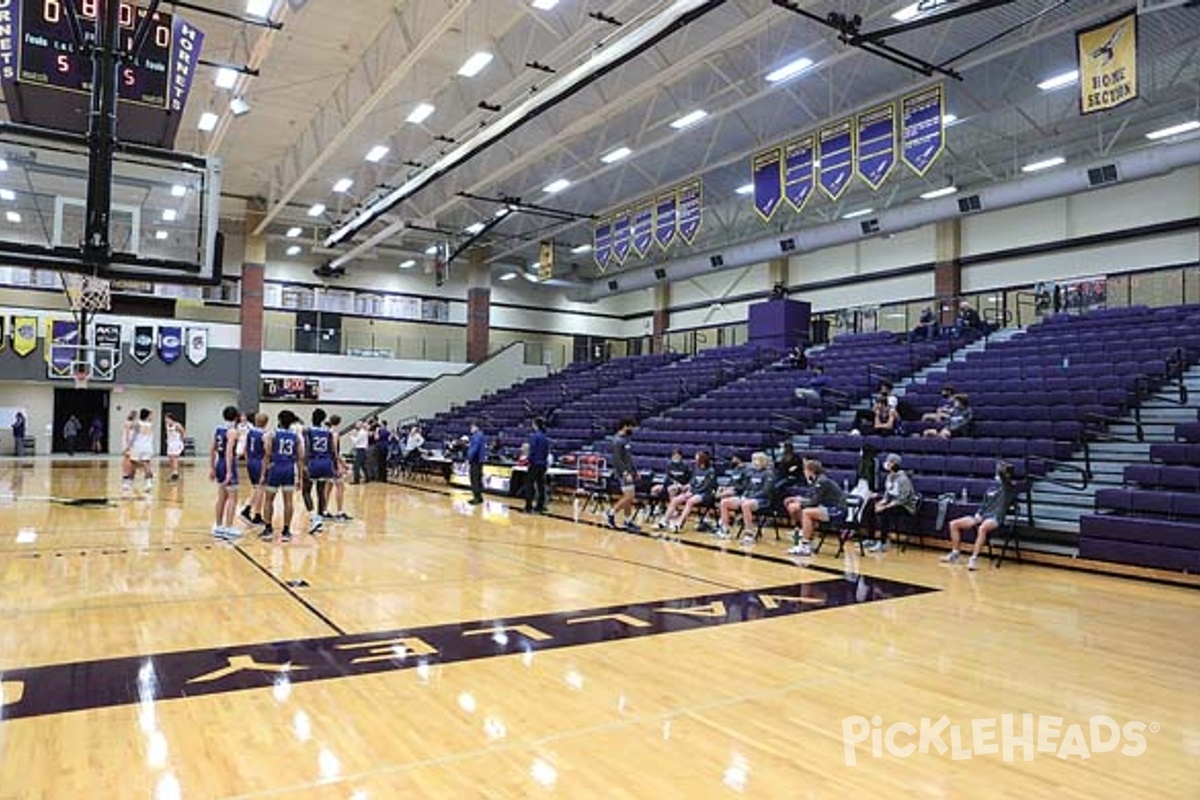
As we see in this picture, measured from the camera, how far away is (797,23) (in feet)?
42.2

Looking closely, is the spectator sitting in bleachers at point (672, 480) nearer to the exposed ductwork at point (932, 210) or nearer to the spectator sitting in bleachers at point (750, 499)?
the spectator sitting in bleachers at point (750, 499)

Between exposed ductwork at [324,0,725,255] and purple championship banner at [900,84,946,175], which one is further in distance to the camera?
purple championship banner at [900,84,946,175]

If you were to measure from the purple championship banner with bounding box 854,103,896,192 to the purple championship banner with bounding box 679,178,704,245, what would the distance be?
3840mm

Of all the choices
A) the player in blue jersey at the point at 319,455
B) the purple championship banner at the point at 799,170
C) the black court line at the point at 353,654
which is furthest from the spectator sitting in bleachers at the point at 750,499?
the purple championship banner at the point at 799,170

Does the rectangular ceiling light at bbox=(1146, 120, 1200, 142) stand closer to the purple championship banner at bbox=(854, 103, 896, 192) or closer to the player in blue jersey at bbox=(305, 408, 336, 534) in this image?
the purple championship banner at bbox=(854, 103, 896, 192)

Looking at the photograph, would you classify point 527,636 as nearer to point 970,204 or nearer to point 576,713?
point 576,713

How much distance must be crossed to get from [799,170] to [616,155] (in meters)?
4.88

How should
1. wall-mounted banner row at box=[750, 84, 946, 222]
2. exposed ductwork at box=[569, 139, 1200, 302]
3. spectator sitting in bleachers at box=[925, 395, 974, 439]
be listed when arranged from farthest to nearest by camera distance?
exposed ductwork at box=[569, 139, 1200, 302], wall-mounted banner row at box=[750, 84, 946, 222], spectator sitting in bleachers at box=[925, 395, 974, 439]

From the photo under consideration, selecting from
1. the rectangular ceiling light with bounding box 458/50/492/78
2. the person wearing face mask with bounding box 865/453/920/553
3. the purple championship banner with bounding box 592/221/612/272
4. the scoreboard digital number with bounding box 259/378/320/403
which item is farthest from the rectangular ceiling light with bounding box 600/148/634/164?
the scoreboard digital number with bounding box 259/378/320/403

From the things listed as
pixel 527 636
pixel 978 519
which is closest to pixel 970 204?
pixel 978 519

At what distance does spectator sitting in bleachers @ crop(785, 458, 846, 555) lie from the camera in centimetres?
883

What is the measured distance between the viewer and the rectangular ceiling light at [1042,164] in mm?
16375

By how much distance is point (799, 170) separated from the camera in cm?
1336

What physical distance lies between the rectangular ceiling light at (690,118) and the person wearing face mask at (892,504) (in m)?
8.14
